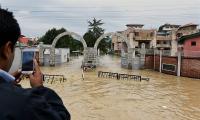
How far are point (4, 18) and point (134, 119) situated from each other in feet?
40.2

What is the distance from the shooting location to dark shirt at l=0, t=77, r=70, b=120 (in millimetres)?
1408

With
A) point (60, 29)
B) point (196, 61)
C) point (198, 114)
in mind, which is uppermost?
point (60, 29)

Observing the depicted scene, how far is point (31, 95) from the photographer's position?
1.46 metres

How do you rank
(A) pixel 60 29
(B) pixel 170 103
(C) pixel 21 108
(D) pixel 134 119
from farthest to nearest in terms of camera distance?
(A) pixel 60 29
(B) pixel 170 103
(D) pixel 134 119
(C) pixel 21 108

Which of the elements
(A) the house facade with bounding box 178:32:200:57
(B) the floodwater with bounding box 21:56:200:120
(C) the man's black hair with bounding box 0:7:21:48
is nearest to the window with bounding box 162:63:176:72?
(A) the house facade with bounding box 178:32:200:57

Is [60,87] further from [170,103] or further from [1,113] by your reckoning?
[1,113]

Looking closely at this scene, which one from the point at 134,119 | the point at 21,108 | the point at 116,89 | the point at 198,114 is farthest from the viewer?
the point at 116,89

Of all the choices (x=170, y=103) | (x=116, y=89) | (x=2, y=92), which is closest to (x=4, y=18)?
(x=2, y=92)

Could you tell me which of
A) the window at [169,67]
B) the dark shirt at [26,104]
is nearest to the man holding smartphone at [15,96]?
the dark shirt at [26,104]

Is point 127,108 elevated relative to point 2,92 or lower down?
lower down

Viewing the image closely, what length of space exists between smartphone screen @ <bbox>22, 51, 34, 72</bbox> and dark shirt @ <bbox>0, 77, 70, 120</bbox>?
391 mm

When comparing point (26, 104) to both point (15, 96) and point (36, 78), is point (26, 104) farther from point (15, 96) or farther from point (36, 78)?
point (36, 78)

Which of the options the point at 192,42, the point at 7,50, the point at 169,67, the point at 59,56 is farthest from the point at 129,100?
the point at 59,56

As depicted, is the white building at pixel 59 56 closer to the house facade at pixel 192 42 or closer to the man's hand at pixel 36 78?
the house facade at pixel 192 42
